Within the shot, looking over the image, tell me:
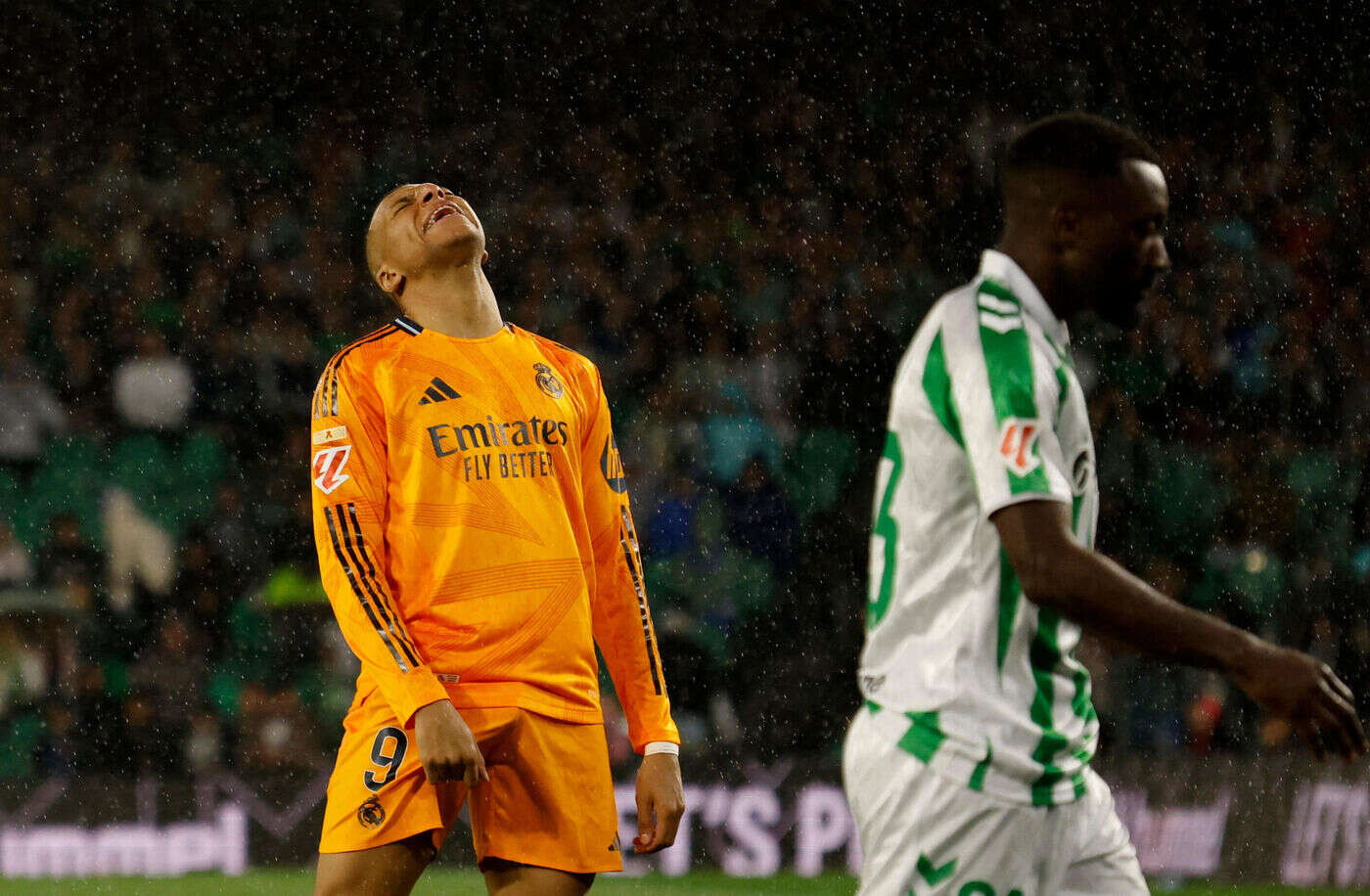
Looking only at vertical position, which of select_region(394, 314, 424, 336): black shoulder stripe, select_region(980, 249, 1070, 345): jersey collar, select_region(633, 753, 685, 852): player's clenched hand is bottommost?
select_region(633, 753, 685, 852): player's clenched hand

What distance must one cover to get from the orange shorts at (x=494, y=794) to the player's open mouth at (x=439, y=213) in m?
0.90

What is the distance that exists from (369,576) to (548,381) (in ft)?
1.75

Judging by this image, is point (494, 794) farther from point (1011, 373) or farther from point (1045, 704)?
point (1011, 373)

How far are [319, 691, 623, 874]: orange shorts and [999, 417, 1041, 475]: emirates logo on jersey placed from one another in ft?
4.29

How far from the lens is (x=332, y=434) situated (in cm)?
313

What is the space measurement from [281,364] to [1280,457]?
478 cm

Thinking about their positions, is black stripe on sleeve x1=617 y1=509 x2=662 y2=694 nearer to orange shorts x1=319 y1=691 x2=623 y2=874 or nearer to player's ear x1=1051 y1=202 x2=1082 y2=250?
orange shorts x1=319 y1=691 x2=623 y2=874

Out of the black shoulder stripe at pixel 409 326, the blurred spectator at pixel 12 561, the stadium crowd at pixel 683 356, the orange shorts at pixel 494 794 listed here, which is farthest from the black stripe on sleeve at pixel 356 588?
the blurred spectator at pixel 12 561

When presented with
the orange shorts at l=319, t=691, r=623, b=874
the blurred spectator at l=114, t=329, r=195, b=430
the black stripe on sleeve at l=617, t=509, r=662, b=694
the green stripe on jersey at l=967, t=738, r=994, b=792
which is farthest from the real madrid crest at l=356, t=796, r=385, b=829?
the blurred spectator at l=114, t=329, r=195, b=430

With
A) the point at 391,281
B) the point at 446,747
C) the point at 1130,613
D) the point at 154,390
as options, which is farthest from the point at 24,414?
the point at 1130,613

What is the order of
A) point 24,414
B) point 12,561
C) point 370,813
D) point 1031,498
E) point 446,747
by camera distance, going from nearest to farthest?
point 1031,498
point 446,747
point 370,813
point 12,561
point 24,414

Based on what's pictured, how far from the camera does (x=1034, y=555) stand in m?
2.02

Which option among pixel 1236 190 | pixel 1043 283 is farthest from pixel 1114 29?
pixel 1043 283

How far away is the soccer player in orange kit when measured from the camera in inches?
118
